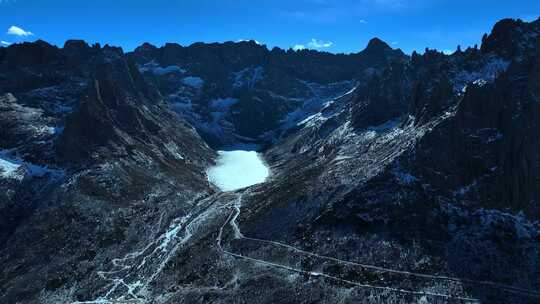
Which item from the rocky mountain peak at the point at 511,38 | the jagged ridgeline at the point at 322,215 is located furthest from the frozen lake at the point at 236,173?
the rocky mountain peak at the point at 511,38

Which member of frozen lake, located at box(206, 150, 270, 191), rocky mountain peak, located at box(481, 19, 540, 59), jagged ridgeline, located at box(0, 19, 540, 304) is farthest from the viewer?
frozen lake, located at box(206, 150, 270, 191)

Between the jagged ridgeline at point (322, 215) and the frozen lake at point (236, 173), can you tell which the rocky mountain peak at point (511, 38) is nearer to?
the jagged ridgeline at point (322, 215)

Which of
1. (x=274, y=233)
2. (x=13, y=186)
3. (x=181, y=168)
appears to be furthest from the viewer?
(x=181, y=168)

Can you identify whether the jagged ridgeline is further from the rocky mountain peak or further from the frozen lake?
the frozen lake

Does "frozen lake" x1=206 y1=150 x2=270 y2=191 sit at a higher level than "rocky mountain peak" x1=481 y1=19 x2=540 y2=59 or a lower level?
Result: lower

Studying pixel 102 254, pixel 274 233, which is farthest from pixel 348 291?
pixel 102 254

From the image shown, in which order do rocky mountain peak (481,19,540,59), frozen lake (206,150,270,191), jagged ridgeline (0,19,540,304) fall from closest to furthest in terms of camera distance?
jagged ridgeline (0,19,540,304) < rocky mountain peak (481,19,540,59) < frozen lake (206,150,270,191)

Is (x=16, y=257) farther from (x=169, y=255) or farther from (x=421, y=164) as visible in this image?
(x=421, y=164)

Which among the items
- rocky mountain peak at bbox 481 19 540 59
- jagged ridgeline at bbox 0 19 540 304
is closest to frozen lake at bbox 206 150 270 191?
jagged ridgeline at bbox 0 19 540 304

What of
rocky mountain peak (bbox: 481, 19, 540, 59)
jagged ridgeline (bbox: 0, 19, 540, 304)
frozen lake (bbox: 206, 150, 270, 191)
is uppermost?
rocky mountain peak (bbox: 481, 19, 540, 59)

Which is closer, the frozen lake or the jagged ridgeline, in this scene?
the jagged ridgeline
